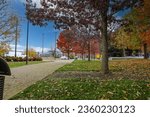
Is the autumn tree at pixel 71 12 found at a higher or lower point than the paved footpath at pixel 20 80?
higher

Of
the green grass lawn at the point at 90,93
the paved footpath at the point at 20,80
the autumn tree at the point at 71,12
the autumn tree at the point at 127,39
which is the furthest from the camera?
the autumn tree at the point at 127,39

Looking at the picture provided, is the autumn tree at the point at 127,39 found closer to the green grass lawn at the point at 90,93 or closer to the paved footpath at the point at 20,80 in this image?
the paved footpath at the point at 20,80

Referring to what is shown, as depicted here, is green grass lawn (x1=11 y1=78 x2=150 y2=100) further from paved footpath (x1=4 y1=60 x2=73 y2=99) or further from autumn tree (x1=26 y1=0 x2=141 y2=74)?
autumn tree (x1=26 y1=0 x2=141 y2=74)

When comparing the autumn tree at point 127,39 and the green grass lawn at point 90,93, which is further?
the autumn tree at point 127,39

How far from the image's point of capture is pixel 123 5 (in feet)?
50.4

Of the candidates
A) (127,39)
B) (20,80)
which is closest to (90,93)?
(20,80)

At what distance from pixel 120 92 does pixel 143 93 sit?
2.16 feet

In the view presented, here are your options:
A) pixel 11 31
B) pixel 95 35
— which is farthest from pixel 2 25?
pixel 95 35

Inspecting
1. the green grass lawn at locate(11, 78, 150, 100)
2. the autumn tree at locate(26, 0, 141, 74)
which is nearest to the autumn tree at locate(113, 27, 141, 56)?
the autumn tree at locate(26, 0, 141, 74)

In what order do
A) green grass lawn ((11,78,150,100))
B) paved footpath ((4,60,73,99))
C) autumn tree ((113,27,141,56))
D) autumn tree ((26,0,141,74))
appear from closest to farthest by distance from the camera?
green grass lawn ((11,78,150,100)), paved footpath ((4,60,73,99)), autumn tree ((26,0,141,74)), autumn tree ((113,27,141,56))

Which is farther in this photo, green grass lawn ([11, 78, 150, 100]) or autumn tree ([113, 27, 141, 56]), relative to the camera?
autumn tree ([113, 27, 141, 56])

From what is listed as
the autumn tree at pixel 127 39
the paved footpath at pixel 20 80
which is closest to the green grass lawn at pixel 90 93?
the paved footpath at pixel 20 80

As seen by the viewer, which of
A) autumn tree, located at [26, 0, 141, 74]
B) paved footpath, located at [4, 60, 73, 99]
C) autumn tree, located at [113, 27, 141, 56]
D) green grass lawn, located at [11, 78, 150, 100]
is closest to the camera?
green grass lawn, located at [11, 78, 150, 100]

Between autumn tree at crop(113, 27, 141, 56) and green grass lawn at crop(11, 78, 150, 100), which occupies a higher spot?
autumn tree at crop(113, 27, 141, 56)
